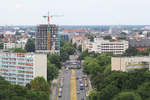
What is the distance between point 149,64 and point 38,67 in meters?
10.0

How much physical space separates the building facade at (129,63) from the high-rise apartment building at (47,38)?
27.2 m

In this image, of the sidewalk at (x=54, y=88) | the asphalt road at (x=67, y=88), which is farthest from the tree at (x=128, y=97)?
the sidewalk at (x=54, y=88)

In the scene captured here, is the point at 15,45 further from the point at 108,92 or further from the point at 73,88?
the point at 108,92

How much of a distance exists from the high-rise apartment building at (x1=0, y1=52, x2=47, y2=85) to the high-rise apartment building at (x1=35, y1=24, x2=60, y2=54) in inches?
943

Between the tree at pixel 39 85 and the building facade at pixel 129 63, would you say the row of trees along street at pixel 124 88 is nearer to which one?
the building facade at pixel 129 63

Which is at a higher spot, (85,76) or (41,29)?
(41,29)

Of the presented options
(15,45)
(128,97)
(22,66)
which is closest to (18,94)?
(128,97)

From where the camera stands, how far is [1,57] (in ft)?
132

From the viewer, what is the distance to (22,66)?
3825cm

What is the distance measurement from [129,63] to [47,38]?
28.5m

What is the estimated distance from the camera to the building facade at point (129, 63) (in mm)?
37000

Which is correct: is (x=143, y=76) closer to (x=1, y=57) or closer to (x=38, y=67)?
(x=38, y=67)

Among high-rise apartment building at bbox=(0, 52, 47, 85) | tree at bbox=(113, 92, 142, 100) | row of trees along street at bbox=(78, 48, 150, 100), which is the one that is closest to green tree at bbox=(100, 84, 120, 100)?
row of trees along street at bbox=(78, 48, 150, 100)

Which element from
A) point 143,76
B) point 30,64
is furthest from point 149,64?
point 30,64
